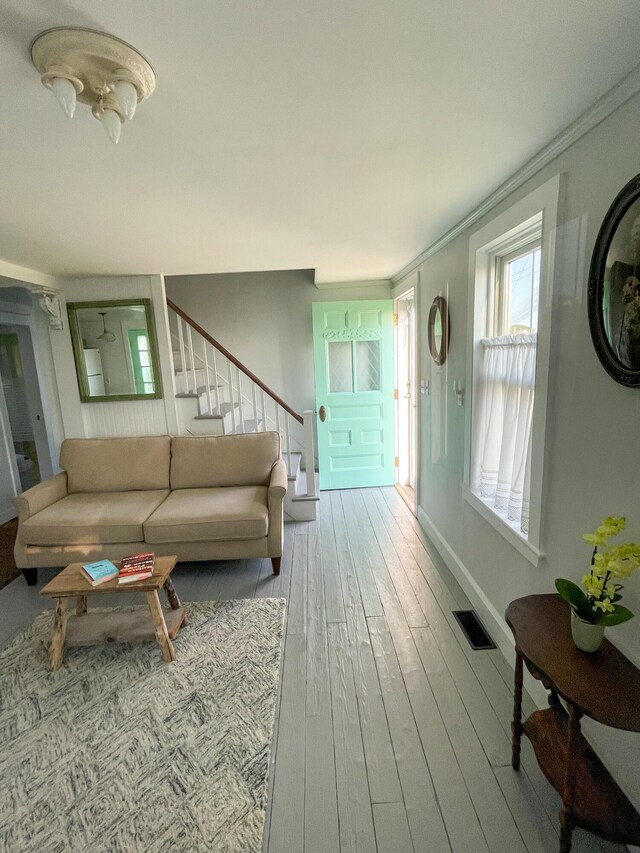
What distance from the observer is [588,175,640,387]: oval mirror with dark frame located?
3.60 ft

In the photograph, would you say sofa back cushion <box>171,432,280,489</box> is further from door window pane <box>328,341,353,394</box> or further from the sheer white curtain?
the sheer white curtain

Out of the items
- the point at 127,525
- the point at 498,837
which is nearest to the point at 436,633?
the point at 498,837

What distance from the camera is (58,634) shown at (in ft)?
6.45

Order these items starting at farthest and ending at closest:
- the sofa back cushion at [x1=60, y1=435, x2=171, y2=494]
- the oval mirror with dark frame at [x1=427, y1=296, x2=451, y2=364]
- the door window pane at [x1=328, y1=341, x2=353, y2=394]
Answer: the door window pane at [x1=328, y1=341, x2=353, y2=394] → the sofa back cushion at [x1=60, y1=435, x2=171, y2=494] → the oval mirror with dark frame at [x1=427, y1=296, x2=451, y2=364]

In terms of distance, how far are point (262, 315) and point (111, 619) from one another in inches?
135

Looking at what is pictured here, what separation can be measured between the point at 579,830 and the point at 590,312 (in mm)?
1634

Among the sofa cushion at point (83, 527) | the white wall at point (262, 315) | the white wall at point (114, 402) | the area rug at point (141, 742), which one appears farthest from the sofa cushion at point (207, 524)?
the white wall at point (262, 315)

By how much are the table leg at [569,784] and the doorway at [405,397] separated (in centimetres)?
291

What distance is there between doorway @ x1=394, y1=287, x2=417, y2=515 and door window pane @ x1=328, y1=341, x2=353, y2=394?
1.80 feet

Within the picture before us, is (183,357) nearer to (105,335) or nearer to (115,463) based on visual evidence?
(105,335)

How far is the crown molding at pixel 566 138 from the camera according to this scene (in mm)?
1092

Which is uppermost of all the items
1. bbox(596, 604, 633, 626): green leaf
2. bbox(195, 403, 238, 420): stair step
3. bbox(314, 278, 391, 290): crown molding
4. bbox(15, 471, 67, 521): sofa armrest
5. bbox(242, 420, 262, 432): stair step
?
bbox(314, 278, 391, 290): crown molding

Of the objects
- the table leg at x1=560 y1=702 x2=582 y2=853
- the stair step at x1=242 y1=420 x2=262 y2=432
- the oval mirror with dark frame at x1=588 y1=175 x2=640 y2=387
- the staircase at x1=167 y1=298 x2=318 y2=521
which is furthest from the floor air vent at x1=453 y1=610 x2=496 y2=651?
the stair step at x1=242 y1=420 x2=262 y2=432

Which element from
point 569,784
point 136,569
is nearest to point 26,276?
point 136,569
